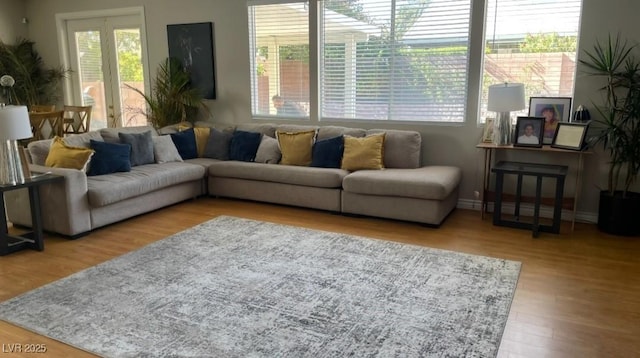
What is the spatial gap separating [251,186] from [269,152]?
464 mm

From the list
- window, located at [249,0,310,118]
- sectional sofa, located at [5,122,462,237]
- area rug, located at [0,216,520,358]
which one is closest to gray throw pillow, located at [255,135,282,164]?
sectional sofa, located at [5,122,462,237]

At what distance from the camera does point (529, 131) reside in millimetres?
4484

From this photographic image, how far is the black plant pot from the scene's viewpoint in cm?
414

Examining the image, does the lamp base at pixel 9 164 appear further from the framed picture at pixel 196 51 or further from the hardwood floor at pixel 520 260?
the framed picture at pixel 196 51

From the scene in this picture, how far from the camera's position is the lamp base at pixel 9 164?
3633mm

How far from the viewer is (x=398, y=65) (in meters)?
5.24

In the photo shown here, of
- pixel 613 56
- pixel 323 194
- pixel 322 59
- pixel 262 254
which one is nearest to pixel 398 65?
pixel 322 59

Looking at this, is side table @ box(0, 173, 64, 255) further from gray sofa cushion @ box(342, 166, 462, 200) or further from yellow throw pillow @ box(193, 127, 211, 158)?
gray sofa cushion @ box(342, 166, 462, 200)

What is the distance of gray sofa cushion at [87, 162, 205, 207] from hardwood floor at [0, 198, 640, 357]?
0.31 metres

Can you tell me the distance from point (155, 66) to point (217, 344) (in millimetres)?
5363

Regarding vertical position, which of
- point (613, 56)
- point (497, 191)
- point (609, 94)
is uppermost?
point (613, 56)

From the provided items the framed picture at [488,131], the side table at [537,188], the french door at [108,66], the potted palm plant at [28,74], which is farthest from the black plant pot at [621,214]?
the potted palm plant at [28,74]

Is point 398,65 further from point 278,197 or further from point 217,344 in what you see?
point 217,344

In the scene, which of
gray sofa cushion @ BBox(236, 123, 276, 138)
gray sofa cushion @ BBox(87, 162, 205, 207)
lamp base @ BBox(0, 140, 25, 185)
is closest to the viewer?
lamp base @ BBox(0, 140, 25, 185)
